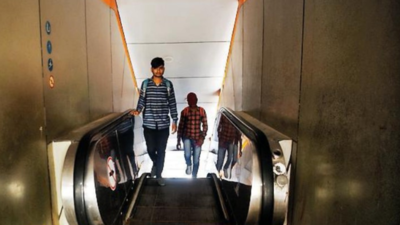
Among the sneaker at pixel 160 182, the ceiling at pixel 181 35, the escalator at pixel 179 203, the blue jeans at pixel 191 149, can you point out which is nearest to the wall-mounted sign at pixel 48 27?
the escalator at pixel 179 203

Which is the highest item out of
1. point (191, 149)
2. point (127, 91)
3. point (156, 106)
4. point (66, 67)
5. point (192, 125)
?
point (66, 67)

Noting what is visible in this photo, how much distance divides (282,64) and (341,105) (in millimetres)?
956

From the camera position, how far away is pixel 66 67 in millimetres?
2305

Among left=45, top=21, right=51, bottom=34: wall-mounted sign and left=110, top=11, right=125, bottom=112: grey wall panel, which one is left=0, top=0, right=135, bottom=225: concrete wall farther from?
left=110, top=11, right=125, bottom=112: grey wall panel

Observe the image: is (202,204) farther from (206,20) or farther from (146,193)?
(206,20)

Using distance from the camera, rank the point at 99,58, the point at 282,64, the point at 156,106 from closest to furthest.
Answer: the point at 282,64 < the point at 99,58 < the point at 156,106

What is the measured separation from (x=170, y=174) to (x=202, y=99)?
380 centimetres

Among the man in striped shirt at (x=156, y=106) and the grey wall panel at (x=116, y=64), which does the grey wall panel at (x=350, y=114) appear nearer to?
the man in striped shirt at (x=156, y=106)

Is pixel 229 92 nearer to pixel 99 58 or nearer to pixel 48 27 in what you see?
pixel 99 58

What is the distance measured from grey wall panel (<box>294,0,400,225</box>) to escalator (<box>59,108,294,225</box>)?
0.19 m

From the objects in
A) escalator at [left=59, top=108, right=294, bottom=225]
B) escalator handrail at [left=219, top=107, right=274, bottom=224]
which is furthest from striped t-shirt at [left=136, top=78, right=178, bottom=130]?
escalator handrail at [left=219, top=107, right=274, bottom=224]

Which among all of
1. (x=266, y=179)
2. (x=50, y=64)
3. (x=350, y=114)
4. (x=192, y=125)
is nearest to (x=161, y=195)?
(x=192, y=125)

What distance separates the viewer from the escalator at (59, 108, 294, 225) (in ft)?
6.04

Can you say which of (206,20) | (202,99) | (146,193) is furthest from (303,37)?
(202,99)
